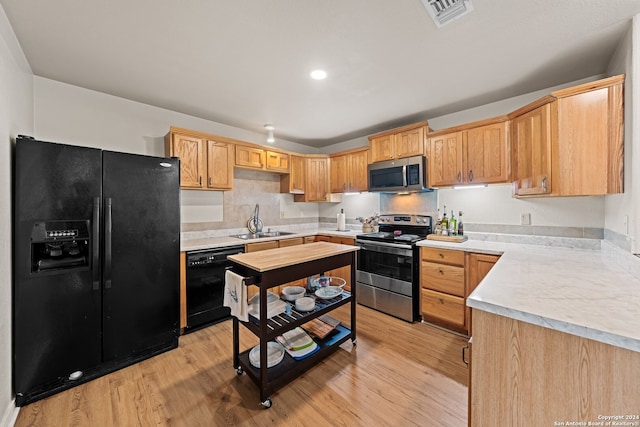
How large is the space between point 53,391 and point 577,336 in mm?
3101

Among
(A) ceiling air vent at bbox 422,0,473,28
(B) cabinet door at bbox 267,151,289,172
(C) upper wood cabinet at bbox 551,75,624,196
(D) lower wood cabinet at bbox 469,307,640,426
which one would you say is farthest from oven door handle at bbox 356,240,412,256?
(A) ceiling air vent at bbox 422,0,473,28

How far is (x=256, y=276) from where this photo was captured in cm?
175

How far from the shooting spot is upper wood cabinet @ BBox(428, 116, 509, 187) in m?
2.60

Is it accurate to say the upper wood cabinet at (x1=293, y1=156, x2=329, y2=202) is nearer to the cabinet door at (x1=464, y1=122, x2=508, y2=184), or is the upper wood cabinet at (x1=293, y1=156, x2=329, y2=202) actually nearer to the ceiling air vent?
the cabinet door at (x1=464, y1=122, x2=508, y2=184)

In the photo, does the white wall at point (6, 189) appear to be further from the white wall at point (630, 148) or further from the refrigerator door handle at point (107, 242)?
the white wall at point (630, 148)

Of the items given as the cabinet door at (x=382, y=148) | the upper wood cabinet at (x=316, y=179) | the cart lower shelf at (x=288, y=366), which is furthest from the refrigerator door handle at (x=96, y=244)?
the cabinet door at (x=382, y=148)

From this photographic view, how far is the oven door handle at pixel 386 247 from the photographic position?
292 centimetres

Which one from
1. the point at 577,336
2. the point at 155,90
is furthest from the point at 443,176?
the point at 155,90

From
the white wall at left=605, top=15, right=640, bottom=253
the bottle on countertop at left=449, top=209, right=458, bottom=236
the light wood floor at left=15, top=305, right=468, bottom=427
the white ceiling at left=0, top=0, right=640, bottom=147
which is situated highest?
the white ceiling at left=0, top=0, right=640, bottom=147

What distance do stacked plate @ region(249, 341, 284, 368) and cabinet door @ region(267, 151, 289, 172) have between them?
2493 mm

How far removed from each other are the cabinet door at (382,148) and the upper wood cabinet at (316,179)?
0.96 metres

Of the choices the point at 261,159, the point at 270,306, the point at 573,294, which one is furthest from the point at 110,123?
the point at 573,294

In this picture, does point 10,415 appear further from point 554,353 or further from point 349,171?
point 349,171

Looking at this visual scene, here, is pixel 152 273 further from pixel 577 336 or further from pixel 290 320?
pixel 577 336
